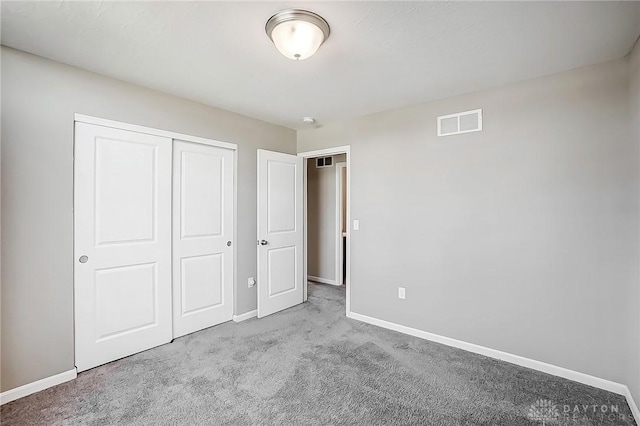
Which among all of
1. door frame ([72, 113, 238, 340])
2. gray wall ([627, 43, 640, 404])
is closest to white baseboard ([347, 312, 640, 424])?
gray wall ([627, 43, 640, 404])

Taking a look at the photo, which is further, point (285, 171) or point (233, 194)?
point (285, 171)

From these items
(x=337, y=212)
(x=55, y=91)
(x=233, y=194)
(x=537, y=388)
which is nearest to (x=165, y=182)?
(x=233, y=194)

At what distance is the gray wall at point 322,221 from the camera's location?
5227 millimetres

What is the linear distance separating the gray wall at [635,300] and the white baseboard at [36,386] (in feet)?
12.8

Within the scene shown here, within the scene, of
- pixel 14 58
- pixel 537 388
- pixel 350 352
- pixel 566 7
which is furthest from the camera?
pixel 350 352

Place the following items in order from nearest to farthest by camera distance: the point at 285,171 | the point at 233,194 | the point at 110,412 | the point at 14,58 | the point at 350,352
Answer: the point at 110,412 < the point at 14,58 < the point at 350,352 < the point at 233,194 < the point at 285,171

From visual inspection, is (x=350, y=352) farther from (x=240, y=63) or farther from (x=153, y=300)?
(x=240, y=63)

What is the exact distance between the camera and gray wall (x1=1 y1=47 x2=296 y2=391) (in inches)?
81.3

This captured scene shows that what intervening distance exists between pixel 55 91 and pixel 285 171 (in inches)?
90.1

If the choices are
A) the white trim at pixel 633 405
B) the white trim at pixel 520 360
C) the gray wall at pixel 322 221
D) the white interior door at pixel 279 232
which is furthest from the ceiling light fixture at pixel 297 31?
the gray wall at pixel 322 221

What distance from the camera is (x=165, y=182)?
289 centimetres

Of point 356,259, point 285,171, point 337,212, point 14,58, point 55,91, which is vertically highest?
point 14,58

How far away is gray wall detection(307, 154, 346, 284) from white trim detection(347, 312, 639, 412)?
194 cm

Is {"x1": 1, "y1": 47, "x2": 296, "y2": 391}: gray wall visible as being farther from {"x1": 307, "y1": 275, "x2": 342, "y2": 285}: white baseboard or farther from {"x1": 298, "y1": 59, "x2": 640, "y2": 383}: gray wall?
{"x1": 307, "y1": 275, "x2": 342, "y2": 285}: white baseboard
